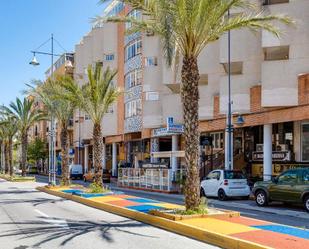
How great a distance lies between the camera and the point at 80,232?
12406 millimetres

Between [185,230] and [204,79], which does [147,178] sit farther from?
[185,230]

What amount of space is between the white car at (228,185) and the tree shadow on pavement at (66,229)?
1118 cm

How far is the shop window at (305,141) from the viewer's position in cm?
3128

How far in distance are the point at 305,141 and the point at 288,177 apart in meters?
11.5

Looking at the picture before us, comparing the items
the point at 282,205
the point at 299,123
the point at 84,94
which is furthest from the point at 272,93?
the point at 84,94

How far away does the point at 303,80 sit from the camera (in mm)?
27422

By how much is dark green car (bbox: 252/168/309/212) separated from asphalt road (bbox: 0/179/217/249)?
7.81m

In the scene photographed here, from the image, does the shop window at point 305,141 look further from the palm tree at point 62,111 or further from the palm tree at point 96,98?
the palm tree at point 62,111

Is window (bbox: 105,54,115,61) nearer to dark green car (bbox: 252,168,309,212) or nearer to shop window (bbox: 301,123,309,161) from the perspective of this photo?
shop window (bbox: 301,123,309,161)

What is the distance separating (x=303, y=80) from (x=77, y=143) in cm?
4489

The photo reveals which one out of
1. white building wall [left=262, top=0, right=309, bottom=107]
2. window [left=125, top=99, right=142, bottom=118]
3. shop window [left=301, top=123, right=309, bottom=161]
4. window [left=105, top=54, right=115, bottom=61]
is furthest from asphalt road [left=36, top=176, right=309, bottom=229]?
window [left=105, top=54, right=115, bottom=61]

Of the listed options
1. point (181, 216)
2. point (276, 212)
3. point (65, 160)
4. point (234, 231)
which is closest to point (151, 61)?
point (65, 160)

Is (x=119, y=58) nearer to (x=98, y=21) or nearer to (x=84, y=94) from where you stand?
(x=84, y=94)

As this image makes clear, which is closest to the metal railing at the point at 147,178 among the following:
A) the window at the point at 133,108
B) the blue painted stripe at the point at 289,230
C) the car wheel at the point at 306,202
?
the window at the point at 133,108
